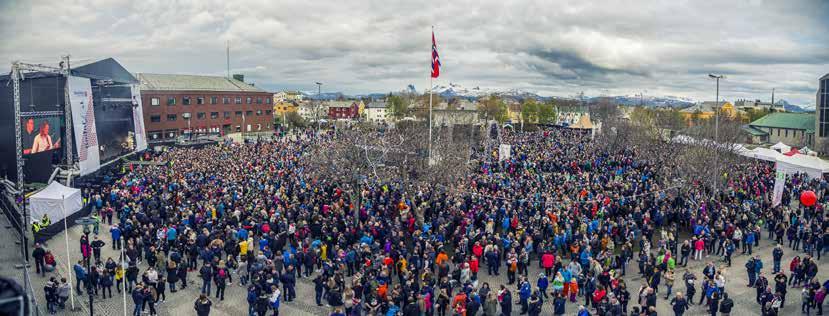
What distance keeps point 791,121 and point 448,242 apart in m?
59.5

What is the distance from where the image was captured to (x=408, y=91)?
→ 143375 millimetres

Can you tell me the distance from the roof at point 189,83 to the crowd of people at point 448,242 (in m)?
32.4

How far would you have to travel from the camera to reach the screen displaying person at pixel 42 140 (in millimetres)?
24891

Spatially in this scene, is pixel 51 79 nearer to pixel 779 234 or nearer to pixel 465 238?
pixel 465 238

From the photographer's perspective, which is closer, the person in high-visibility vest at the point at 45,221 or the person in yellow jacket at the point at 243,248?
the person in yellow jacket at the point at 243,248

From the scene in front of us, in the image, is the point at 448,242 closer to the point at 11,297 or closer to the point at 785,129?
the point at 11,297

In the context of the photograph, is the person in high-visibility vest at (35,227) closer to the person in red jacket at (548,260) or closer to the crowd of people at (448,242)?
the crowd of people at (448,242)

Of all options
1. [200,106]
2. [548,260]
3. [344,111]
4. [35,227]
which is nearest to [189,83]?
[200,106]

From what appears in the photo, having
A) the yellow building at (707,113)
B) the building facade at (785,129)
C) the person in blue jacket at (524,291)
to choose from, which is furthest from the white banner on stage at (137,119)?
the building facade at (785,129)

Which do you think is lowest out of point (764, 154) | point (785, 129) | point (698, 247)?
point (698, 247)

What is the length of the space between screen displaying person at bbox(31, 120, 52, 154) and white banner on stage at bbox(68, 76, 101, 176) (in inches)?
59.4

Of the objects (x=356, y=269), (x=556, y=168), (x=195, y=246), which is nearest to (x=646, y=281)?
(x=356, y=269)

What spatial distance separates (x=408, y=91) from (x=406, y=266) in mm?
129184

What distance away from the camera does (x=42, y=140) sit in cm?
2547
